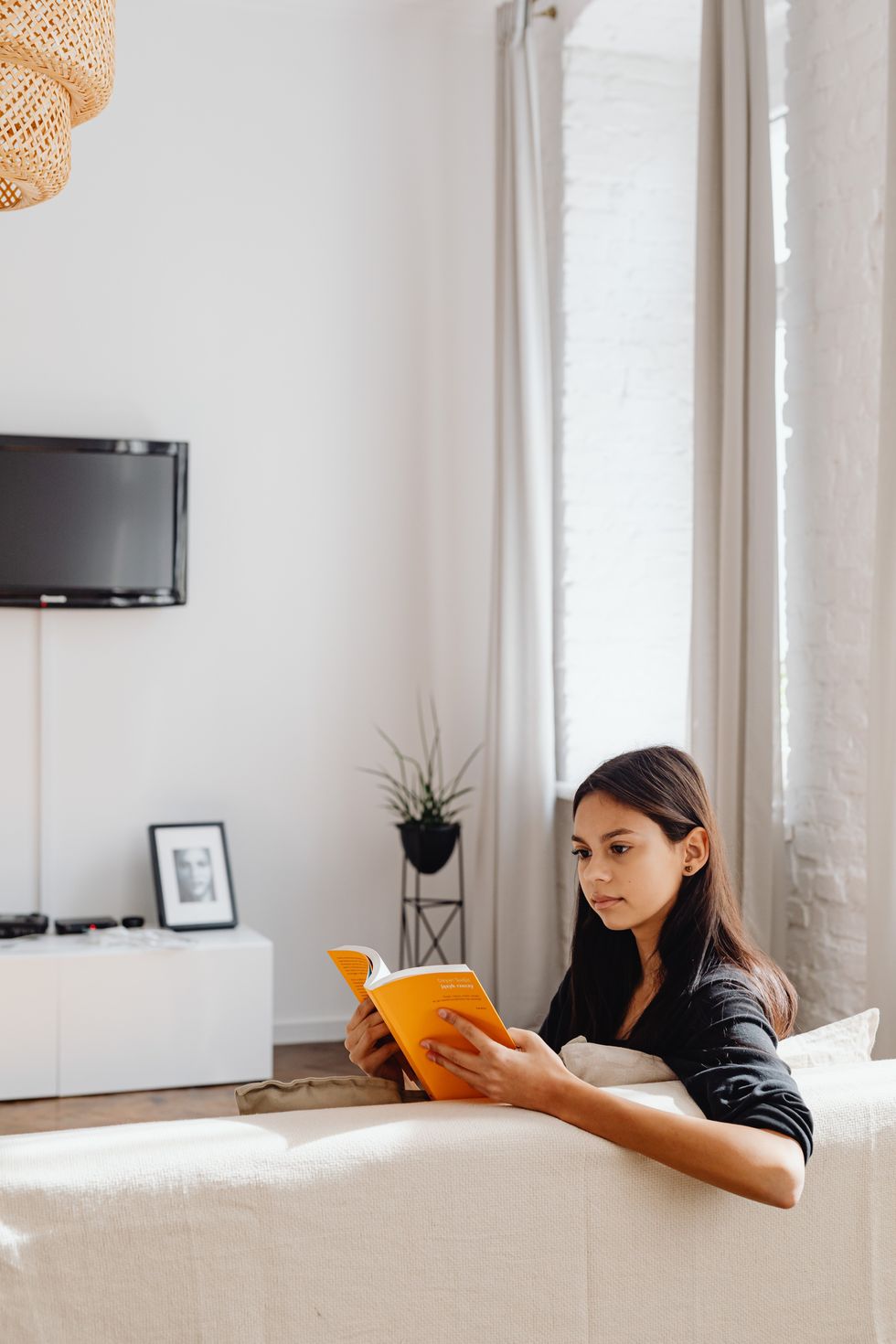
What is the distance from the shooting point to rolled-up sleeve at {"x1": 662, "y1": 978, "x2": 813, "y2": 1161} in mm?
1412

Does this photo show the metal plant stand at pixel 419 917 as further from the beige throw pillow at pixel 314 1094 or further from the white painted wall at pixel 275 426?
the beige throw pillow at pixel 314 1094

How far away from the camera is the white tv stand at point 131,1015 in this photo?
3.98 meters

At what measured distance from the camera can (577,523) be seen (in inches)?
177

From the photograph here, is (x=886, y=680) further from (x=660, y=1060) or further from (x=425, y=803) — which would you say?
(x=425, y=803)

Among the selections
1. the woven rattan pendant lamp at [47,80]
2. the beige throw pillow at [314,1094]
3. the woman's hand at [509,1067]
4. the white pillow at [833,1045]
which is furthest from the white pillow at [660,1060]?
the woven rattan pendant lamp at [47,80]

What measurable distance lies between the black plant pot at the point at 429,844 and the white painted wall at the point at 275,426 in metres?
0.35

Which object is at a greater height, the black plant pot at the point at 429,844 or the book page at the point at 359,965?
the book page at the point at 359,965

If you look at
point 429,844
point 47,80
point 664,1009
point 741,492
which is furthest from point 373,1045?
point 429,844

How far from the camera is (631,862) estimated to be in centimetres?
173

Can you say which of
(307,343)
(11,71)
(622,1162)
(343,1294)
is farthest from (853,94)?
(343,1294)

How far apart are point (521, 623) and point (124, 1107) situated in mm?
1874

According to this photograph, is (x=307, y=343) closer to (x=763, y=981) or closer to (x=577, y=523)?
(x=577, y=523)

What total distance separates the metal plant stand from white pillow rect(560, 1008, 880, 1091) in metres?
2.77

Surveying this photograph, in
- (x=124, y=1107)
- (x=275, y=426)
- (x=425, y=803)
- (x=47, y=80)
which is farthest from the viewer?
(x=275, y=426)
